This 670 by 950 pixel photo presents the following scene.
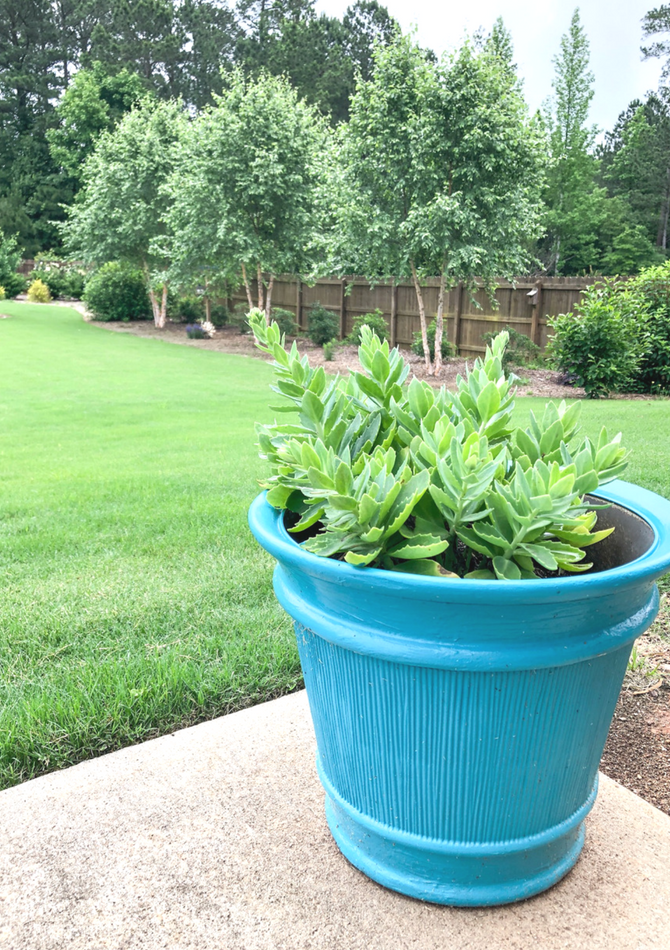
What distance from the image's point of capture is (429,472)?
146 cm

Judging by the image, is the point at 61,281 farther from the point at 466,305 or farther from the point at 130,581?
the point at 130,581

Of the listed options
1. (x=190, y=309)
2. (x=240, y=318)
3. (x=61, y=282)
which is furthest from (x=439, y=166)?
(x=61, y=282)

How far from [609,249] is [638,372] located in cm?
2844

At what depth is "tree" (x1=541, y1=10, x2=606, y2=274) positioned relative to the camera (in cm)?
3731

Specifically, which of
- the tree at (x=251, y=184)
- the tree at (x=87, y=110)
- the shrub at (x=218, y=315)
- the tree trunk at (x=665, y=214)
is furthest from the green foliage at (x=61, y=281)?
the tree trunk at (x=665, y=214)

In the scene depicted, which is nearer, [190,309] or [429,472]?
[429,472]

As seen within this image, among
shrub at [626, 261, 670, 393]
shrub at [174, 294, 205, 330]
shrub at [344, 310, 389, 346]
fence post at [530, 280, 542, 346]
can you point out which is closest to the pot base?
shrub at [626, 261, 670, 393]

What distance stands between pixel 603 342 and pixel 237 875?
11015 mm

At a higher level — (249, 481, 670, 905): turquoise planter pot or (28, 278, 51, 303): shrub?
(28, 278, 51, 303): shrub

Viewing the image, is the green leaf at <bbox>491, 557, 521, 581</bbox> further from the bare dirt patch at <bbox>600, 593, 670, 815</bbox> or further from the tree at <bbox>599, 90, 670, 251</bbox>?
the tree at <bbox>599, 90, 670, 251</bbox>

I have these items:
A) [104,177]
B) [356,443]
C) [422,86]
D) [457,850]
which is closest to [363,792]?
[457,850]

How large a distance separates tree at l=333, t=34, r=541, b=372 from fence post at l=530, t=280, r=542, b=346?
293cm

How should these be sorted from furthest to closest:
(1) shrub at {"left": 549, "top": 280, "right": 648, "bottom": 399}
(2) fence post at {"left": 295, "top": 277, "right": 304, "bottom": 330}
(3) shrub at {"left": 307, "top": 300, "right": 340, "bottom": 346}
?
(2) fence post at {"left": 295, "top": 277, "right": 304, "bottom": 330}, (3) shrub at {"left": 307, "top": 300, "right": 340, "bottom": 346}, (1) shrub at {"left": 549, "top": 280, "right": 648, "bottom": 399}

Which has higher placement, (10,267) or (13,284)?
(10,267)
